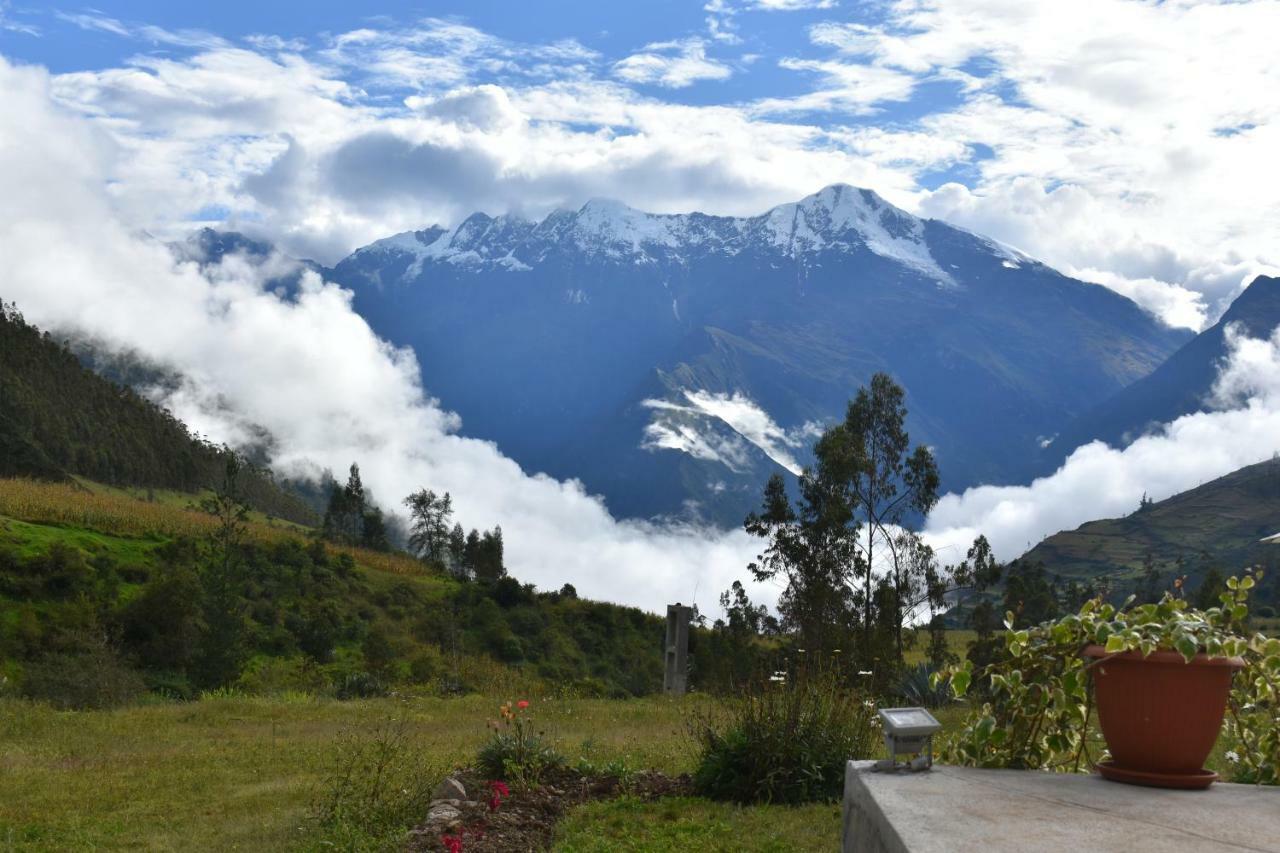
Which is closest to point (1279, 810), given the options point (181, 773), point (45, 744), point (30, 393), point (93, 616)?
point (181, 773)

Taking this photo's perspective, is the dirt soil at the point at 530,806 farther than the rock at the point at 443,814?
No

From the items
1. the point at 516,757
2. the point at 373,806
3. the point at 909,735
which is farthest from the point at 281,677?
the point at 909,735

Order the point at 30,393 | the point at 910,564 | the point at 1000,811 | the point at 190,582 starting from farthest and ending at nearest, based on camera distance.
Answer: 1. the point at 30,393
2. the point at 910,564
3. the point at 190,582
4. the point at 1000,811

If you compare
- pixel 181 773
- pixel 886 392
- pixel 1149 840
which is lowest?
pixel 181 773

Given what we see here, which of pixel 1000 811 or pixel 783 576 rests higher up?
pixel 783 576

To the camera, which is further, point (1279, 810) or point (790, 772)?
point (790, 772)

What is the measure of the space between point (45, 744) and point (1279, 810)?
14.2 meters

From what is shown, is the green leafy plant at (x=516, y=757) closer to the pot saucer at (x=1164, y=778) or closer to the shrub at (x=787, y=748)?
the shrub at (x=787, y=748)

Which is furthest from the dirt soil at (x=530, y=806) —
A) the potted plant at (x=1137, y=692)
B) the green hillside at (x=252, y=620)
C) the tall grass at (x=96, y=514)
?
the tall grass at (x=96, y=514)

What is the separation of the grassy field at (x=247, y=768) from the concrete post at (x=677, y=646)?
4.37m

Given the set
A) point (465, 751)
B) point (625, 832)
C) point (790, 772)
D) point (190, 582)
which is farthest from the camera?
point (190, 582)

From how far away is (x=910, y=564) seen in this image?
33531 mm

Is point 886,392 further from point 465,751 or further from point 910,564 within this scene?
point 465,751

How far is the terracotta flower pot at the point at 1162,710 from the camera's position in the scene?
5.56 m
